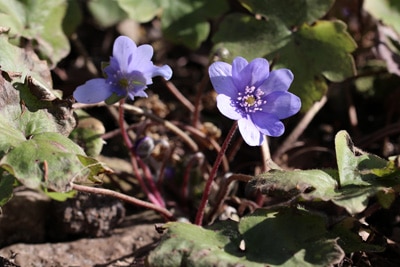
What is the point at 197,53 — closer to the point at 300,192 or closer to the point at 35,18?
the point at 35,18

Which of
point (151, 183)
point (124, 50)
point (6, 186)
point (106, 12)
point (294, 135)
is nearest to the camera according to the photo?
point (6, 186)

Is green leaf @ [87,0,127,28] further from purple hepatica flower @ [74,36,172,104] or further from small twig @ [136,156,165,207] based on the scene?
purple hepatica flower @ [74,36,172,104]

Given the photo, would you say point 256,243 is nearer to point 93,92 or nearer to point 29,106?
point 93,92

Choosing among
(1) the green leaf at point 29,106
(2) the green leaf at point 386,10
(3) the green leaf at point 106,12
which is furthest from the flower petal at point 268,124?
(3) the green leaf at point 106,12

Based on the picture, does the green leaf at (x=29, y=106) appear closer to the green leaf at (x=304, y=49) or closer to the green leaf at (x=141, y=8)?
the green leaf at (x=304, y=49)

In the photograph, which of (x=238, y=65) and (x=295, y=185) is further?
(x=238, y=65)

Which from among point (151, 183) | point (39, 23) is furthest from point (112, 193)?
point (39, 23)
